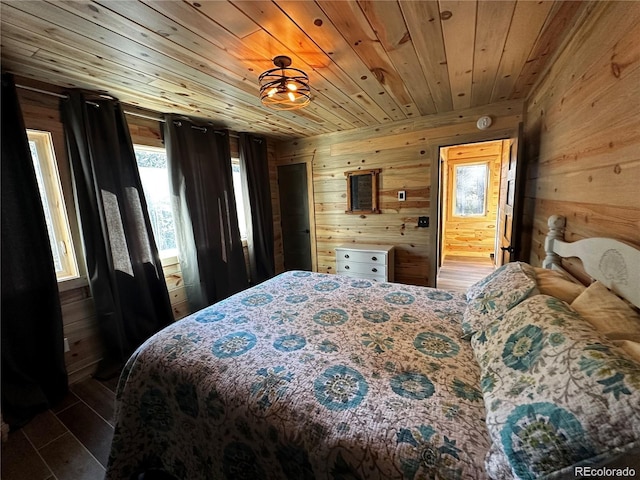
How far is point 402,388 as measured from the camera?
0.97 metres

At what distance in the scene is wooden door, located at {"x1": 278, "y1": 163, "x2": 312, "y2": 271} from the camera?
3977 millimetres

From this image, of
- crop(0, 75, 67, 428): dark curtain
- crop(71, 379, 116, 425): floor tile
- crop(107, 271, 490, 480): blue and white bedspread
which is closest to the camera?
crop(107, 271, 490, 480): blue and white bedspread

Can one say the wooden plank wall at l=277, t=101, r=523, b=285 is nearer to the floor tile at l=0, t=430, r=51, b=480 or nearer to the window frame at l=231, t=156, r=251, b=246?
the window frame at l=231, t=156, r=251, b=246

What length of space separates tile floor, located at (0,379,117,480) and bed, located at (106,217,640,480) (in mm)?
431

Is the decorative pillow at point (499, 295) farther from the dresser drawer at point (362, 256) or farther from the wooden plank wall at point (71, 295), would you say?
the wooden plank wall at point (71, 295)

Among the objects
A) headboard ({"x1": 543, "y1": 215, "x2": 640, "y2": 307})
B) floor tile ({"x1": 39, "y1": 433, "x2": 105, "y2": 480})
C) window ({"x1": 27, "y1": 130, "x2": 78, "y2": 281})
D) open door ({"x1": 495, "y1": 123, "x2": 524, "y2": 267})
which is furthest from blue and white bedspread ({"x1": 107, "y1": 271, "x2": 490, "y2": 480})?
window ({"x1": 27, "y1": 130, "x2": 78, "y2": 281})

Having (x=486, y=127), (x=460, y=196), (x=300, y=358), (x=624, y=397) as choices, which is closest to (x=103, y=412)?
(x=300, y=358)

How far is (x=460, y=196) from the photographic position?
5.59 m

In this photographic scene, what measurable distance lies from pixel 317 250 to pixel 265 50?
113 inches

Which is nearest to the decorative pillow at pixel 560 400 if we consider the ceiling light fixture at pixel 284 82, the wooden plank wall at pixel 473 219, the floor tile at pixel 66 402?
the ceiling light fixture at pixel 284 82

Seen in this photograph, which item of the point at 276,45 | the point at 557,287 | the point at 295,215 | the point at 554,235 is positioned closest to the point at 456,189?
the point at 295,215

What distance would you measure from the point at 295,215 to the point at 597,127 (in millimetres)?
3362

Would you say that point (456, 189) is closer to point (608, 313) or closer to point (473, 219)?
point (473, 219)

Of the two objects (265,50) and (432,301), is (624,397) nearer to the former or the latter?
(432,301)
